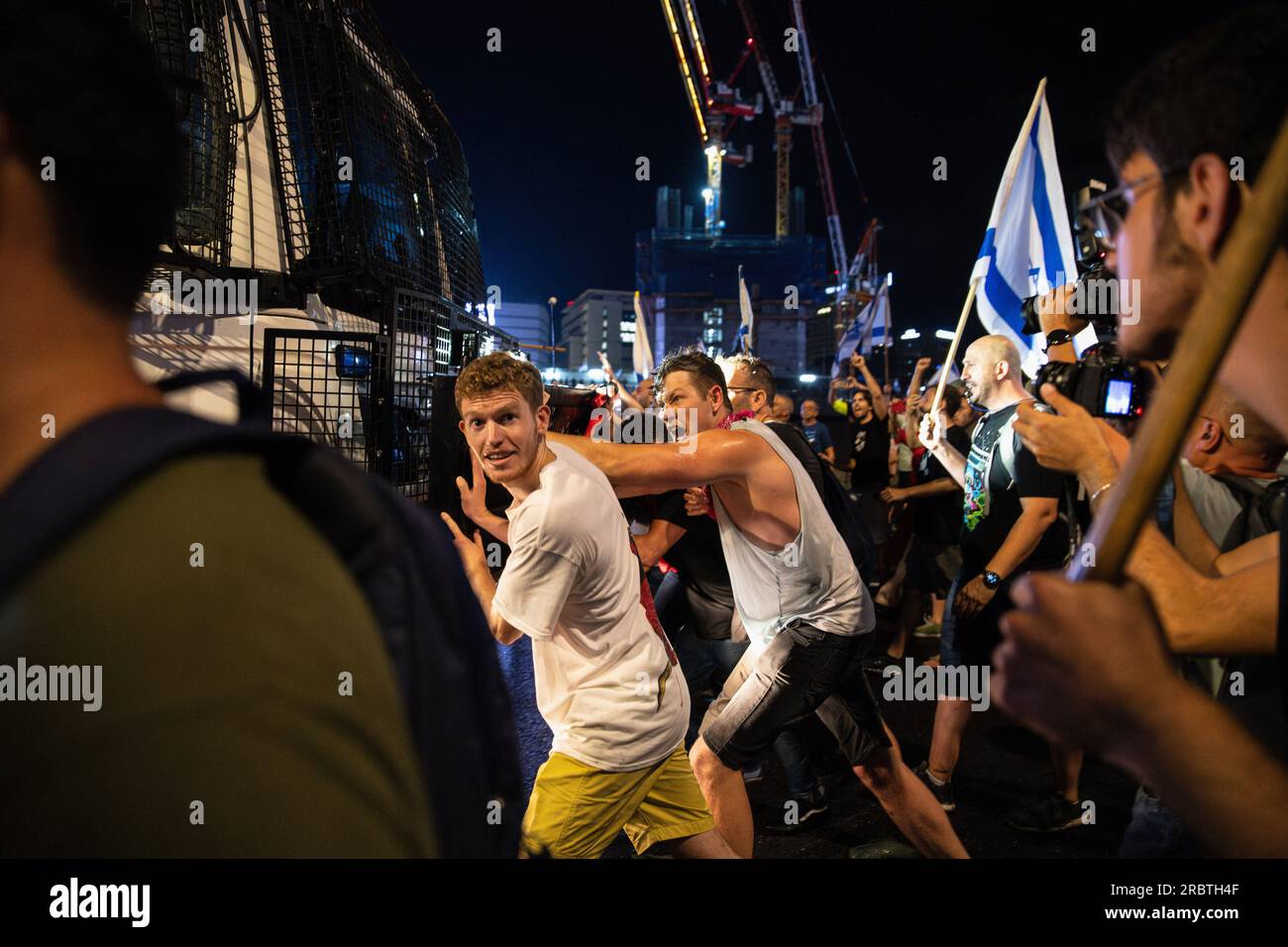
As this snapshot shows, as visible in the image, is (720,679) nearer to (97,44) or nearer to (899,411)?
(97,44)

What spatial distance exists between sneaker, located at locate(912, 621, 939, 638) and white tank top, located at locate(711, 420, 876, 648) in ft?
14.7

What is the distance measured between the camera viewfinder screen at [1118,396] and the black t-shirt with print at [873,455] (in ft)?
17.8

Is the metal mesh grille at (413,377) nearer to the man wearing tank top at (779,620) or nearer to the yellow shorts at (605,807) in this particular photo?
the man wearing tank top at (779,620)

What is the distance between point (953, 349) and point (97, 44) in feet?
13.2

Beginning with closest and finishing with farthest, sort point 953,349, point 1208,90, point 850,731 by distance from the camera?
point 1208,90 < point 850,731 < point 953,349

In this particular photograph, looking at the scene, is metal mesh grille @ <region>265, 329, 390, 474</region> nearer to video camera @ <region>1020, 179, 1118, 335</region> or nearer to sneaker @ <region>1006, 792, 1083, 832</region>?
video camera @ <region>1020, 179, 1118, 335</region>

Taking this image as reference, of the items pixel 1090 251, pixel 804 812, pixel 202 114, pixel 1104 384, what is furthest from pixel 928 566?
pixel 202 114

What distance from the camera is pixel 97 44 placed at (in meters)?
0.80

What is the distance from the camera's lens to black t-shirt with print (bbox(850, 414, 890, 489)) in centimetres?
786

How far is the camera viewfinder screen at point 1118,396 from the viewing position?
2.48m

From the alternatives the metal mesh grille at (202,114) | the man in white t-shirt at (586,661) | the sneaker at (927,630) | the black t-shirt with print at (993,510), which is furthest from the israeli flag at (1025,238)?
the metal mesh grille at (202,114)

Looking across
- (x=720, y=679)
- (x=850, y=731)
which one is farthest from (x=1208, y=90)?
(x=720, y=679)

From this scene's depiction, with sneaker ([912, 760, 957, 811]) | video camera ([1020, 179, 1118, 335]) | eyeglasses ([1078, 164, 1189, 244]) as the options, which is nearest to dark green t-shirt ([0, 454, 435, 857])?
eyeglasses ([1078, 164, 1189, 244])
